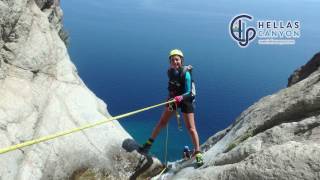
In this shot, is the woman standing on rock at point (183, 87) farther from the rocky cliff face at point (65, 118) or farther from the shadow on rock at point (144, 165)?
the shadow on rock at point (144, 165)

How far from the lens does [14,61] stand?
17.8m

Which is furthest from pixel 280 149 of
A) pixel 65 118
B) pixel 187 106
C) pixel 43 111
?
pixel 43 111

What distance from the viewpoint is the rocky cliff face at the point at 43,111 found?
1575cm

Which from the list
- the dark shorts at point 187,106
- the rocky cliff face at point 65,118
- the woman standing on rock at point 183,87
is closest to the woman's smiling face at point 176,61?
the woman standing on rock at point 183,87

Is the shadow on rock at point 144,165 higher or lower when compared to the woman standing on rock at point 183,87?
lower

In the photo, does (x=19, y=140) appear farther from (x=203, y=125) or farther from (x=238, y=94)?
(x=238, y=94)

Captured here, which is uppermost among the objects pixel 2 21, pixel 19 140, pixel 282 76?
pixel 2 21

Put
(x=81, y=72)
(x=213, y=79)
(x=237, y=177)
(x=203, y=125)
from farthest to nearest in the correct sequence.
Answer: (x=213, y=79)
(x=81, y=72)
(x=203, y=125)
(x=237, y=177)

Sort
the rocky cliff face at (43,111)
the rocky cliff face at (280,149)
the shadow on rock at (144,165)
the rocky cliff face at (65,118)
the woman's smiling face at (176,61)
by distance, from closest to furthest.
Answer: the rocky cliff face at (280,149) < the rocky cliff face at (65,118) < the rocky cliff face at (43,111) < the woman's smiling face at (176,61) < the shadow on rock at (144,165)

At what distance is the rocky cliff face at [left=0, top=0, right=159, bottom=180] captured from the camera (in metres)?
15.8

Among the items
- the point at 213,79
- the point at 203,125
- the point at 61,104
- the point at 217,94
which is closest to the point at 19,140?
the point at 61,104

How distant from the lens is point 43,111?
17641 millimetres

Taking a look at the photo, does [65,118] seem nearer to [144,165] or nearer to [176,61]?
[144,165]

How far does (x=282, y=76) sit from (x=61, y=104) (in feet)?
506
